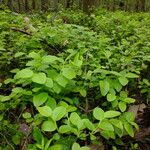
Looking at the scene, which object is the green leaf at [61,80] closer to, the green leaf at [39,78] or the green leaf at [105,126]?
the green leaf at [39,78]

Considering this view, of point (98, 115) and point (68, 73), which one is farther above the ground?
point (68, 73)

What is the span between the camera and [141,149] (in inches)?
98.4

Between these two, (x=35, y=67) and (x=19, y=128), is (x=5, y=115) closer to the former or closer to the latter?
(x=19, y=128)

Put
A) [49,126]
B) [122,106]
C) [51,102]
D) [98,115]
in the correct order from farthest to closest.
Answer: [122,106], [51,102], [98,115], [49,126]

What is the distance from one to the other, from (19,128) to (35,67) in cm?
44

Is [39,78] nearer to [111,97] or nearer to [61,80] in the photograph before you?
[61,80]

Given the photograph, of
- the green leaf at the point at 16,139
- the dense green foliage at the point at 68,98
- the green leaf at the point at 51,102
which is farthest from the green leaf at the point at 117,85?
the green leaf at the point at 16,139

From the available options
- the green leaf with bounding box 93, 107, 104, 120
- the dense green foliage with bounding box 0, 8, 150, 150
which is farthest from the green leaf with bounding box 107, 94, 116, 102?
the green leaf with bounding box 93, 107, 104, 120

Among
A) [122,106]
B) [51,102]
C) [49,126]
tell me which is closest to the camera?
[49,126]

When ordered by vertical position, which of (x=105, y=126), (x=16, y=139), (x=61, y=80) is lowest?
(x=16, y=139)

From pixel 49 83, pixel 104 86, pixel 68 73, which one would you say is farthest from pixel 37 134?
pixel 104 86

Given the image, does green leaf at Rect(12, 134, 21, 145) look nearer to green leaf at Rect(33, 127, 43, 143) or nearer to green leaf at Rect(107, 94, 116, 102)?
green leaf at Rect(33, 127, 43, 143)

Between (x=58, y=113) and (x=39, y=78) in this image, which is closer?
(x=58, y=113)

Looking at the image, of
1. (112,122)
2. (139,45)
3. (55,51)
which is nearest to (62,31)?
(55,51)
